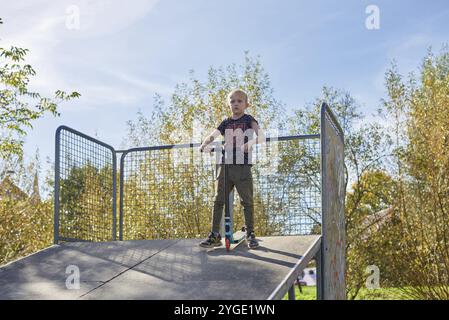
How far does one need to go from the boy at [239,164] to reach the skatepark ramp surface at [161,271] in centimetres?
18

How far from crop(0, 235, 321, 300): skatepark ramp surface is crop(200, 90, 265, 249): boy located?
0.61ft

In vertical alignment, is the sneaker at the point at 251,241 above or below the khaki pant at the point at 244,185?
below

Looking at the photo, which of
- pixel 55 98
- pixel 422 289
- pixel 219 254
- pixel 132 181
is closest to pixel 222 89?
pixel 55 98

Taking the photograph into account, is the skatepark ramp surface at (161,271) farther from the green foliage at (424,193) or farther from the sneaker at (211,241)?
the green foliage at (424,193)

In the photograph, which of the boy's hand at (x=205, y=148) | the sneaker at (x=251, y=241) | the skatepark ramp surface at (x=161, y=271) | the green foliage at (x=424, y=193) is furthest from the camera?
the green foliage at (x=424, y=193)

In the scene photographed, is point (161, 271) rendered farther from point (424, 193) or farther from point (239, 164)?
point (424, 193)

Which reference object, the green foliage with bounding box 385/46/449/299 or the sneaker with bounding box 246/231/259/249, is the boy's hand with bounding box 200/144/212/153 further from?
the green foliage with bounding box 385/46/449/299

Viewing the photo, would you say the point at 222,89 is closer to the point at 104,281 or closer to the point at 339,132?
the point at 339,132

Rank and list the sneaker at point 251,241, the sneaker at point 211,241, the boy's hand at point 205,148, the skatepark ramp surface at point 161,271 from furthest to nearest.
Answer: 1. the boy's hand at point 205,148
2. the sneaker at point 211,241
3. the sneaker at point 251,241
4. the skatepark ramp surface at point 161,271

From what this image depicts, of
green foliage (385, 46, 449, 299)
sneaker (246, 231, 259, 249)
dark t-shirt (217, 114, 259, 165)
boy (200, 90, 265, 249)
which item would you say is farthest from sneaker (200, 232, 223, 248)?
green foliage (385, 46, 449, 299)

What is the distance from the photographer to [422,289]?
589 inches

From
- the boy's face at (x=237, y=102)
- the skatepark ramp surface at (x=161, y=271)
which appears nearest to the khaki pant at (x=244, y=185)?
the skatepark ramp surface at (x=161, y=271)

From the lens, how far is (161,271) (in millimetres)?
4855

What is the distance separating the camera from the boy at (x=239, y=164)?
17.4ft
